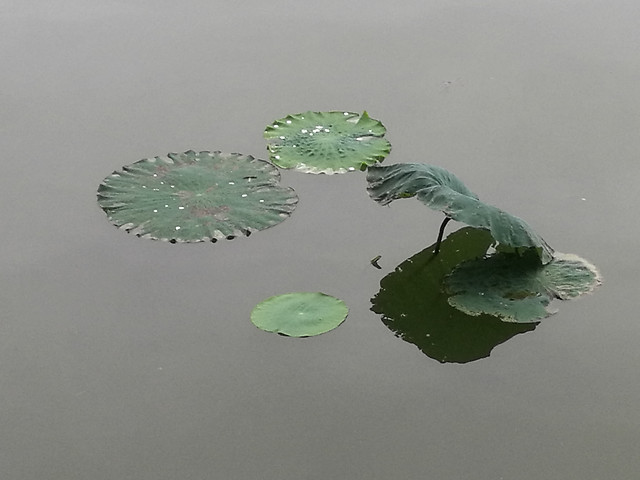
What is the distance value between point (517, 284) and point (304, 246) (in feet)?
2.57

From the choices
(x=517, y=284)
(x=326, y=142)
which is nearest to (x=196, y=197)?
(x=326, y=142)

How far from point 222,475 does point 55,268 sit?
3.83ft

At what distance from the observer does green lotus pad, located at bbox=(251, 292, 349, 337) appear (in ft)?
10.5

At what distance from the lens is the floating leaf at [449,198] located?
127 inches

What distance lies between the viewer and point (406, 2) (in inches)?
210

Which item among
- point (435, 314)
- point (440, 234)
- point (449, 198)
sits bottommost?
point (435, 314)

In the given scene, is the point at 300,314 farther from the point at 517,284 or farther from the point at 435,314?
the point at 517,284

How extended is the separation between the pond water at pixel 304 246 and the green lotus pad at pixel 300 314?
0.04 meters

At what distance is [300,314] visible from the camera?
10.7 ft

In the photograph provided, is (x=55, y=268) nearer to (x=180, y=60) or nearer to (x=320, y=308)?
(x=320, y=308)

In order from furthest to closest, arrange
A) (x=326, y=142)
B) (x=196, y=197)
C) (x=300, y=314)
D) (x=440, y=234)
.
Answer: (x=326, y=142)
(x=196, y=197)
(x=440, y=234)
(x=300, y=314)

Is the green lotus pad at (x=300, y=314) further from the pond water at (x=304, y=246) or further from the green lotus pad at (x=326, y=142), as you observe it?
the green lotus pad at (x=326, y=142)

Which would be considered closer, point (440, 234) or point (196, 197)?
point (440, 234)

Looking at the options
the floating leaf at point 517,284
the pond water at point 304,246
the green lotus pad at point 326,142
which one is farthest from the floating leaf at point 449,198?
the green lotus pad at point 326,142
